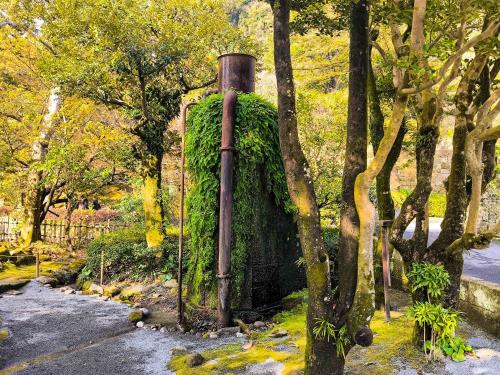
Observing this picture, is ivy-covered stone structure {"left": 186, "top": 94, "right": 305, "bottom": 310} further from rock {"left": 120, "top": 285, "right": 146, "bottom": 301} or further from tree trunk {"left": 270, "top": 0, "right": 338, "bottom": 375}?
tree trunk {"left": 270, "top": 0, "right": 338, "bottom": 375}

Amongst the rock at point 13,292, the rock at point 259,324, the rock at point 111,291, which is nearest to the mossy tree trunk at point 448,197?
the rock at point 259,324

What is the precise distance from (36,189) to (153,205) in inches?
250

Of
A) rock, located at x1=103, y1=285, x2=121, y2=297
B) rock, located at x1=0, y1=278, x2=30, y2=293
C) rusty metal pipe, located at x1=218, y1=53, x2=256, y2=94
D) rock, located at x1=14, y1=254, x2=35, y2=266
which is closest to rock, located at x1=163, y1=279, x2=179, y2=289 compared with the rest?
rock, located at x1=103, y1=285, x2=121, y2=297

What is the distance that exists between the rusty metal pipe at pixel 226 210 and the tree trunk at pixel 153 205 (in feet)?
16.1

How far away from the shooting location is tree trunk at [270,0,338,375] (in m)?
4.26

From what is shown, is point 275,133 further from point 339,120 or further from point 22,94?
point 22,94

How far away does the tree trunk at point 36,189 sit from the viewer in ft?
48.4

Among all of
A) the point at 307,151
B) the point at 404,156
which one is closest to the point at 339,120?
the point at 307,151

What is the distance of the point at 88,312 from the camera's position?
936 cm

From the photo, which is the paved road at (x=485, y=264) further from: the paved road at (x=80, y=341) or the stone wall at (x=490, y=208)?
the paved road at (x=80, y=341)

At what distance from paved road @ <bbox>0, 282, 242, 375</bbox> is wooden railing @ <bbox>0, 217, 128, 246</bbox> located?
723 cm

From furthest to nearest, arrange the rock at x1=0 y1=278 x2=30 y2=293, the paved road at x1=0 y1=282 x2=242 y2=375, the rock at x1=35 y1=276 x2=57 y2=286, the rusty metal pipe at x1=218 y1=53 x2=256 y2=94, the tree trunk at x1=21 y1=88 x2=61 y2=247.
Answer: the tree trunk at x1=21 y1=88 x2=61 y2=247, the rock at x1=35 y1=276 x2=57 y2=286, the rock at x1=0 y1=278 x2=30 y2=293, the rusty metal pipe at x1=218 y1=53 x2=256 y2=94, the paved road at x1=0 y1=282 x2=242 y2=375

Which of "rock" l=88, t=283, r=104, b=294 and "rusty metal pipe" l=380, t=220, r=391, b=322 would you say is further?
"rock" l=88, t=283, r=104, b=294

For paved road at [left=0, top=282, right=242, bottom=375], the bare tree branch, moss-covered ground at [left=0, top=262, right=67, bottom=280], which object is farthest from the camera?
moss-covered ground at [left=0, top=262, right=67, bottom=280]
